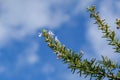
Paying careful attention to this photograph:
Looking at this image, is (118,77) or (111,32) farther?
(111,32)

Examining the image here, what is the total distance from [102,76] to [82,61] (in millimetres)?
531

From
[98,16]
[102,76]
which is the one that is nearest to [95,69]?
[102,76]

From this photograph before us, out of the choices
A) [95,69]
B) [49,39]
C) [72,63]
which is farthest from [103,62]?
[49,39]

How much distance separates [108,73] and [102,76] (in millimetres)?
144

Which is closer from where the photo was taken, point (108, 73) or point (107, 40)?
point (108, 73)

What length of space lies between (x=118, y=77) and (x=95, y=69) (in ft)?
1.72

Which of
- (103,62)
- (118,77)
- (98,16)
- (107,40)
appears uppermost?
(98,16)

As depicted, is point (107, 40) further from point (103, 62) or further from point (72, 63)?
point (72, 63)

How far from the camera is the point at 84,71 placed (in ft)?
22.7

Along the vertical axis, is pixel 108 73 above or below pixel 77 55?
below

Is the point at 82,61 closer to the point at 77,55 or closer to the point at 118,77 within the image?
the point at 77,55

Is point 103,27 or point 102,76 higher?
point 103,27

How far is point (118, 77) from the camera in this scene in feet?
22.0

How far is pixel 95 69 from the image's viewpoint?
6926mm
